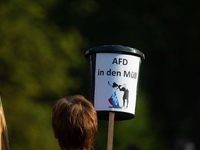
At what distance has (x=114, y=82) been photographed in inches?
83.6

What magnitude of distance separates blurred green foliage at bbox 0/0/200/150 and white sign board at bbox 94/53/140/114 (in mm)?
1916

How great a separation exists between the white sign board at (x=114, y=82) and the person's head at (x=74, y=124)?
60 cm

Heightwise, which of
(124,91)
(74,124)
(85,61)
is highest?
(85,61)

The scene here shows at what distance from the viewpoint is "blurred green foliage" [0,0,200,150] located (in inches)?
Result: 155

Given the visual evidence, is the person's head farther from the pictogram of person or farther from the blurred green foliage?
the blurred green foliage

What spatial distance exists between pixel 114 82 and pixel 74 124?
69 cm

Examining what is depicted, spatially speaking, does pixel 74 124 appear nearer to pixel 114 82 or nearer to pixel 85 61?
pixel 114 82

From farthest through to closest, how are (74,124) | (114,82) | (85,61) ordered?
(85,61) < (114,82) < (74,124)

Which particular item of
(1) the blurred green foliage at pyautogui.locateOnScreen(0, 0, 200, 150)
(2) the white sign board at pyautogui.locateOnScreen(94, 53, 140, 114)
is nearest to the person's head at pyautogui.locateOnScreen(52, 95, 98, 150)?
(2) the white sign board at pyautogui.locateOnScreen(94, 53, 140, 114)

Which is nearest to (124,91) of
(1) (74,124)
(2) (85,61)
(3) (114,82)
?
(3) (114,82)

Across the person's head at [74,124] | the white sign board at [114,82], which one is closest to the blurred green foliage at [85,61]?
the white sign board at [114,82]

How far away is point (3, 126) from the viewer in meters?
1.57

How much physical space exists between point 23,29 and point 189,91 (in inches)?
89.7

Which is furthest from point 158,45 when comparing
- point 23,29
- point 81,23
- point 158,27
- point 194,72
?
point 23,29
